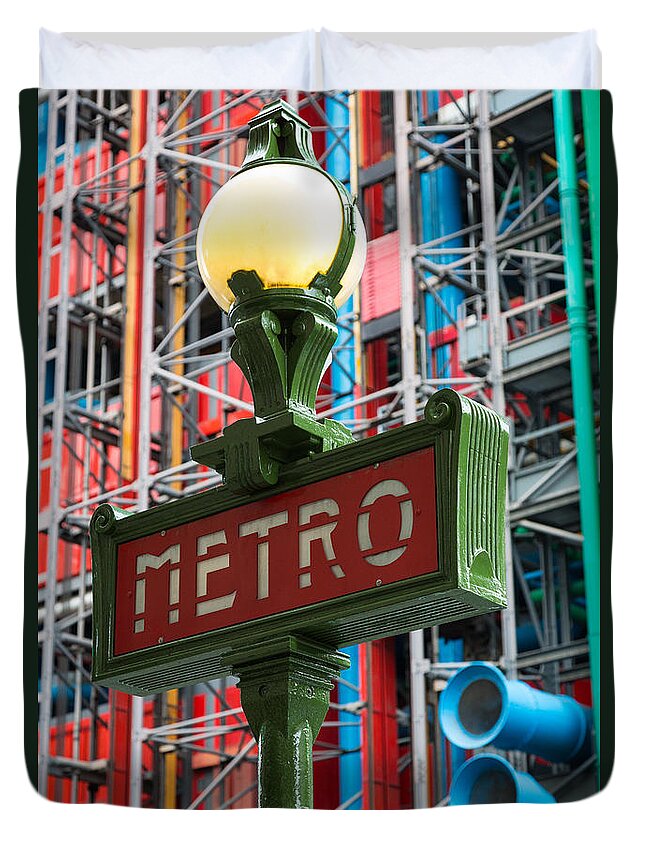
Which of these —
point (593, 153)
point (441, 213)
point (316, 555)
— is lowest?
point (316, 555)

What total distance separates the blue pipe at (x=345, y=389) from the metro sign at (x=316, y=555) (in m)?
9.67

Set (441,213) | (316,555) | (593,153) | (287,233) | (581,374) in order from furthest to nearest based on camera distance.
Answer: (441,213) < (581,374) < (593,153) < (287,233) < (316,555)

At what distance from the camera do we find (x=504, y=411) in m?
12.6

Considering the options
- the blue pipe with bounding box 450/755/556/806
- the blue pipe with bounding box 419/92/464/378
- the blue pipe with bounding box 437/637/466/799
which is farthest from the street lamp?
the blue pipe with bounding box 419/92/464/378

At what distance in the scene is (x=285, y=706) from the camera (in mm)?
1901

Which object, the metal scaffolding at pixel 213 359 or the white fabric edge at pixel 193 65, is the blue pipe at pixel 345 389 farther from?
the white fabric edge at pixel 193 65

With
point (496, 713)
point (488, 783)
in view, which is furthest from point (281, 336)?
point (488, 783)

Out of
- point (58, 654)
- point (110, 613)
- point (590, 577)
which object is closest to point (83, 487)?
point (58, 654)

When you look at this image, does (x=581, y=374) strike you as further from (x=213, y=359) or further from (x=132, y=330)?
(x=132, y=330)

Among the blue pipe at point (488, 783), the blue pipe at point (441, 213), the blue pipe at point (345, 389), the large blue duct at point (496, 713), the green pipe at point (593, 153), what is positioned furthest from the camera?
the blue pipe at point (441, 213)

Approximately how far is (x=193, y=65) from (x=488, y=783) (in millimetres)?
5384

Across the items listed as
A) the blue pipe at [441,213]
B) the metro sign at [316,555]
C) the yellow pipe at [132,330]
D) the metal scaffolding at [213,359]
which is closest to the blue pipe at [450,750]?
the metal scaffolding at [213,359]

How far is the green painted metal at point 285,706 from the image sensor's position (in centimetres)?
187

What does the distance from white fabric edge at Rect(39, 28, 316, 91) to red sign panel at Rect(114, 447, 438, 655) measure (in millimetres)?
7085
